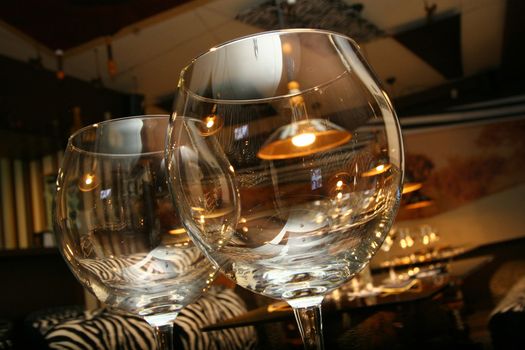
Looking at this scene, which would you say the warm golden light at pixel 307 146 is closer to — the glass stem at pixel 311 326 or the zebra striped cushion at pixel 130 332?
the glass stem at pixel 311 326

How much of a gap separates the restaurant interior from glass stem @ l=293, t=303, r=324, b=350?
0.04 meters

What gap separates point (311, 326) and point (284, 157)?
0.33ft

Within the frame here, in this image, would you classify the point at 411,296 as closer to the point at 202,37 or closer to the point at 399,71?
the point at 202,37

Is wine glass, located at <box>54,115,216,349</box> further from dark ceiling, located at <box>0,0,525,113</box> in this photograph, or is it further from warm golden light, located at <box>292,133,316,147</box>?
dark ceiling, located at <box>0,0,525,113</box>

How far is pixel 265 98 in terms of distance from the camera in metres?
0.33

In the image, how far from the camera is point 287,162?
328 mm

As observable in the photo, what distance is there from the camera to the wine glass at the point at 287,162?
0.31 m

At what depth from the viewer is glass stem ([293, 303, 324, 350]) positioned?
0.94 ft

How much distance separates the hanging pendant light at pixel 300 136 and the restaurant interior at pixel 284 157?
2 centimetres

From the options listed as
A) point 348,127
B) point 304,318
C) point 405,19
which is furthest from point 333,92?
point 405,19

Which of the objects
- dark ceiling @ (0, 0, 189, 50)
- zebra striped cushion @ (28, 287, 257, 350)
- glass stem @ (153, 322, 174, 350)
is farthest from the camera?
dark ceiling @ (0, 0, 189, 50)

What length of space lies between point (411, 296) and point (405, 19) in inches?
154

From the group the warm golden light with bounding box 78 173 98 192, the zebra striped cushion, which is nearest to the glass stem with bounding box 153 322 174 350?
the warm golden light with bounding box 78 173 98 192

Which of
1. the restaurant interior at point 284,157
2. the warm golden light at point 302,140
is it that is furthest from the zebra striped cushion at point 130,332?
the warm golden light at point 302,140
